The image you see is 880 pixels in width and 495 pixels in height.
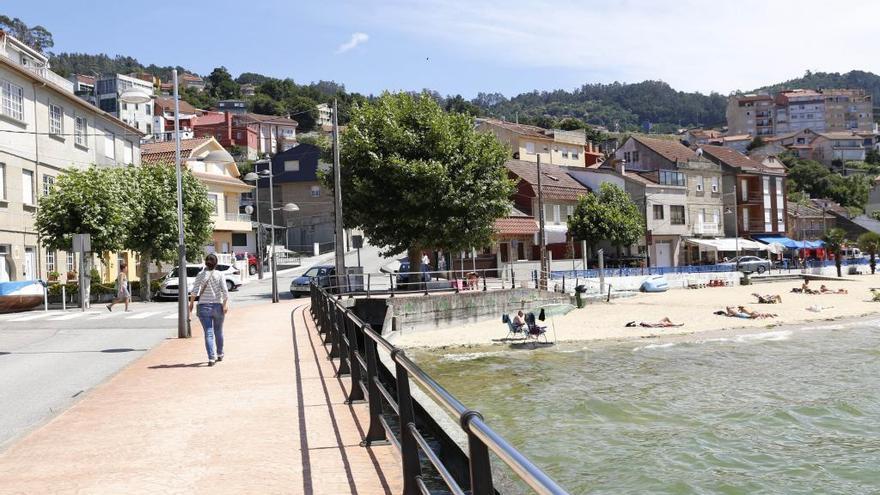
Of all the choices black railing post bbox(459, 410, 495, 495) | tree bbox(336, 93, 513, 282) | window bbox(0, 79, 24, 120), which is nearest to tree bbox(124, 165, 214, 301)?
window bbox(0, 79, 24, 120)

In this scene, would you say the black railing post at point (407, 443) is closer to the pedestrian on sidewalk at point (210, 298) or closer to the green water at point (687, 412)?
the green water at point (687, 412)

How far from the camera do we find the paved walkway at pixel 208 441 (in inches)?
225

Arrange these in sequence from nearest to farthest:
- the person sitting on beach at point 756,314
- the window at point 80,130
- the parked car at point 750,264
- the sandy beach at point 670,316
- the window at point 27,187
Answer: the sandy beach at point 670,316 < the window at point 27,187 < the person sitting on beach at point 756,314 < the window at point 80,130 < the parked car at point 750,264

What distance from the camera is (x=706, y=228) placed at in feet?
221

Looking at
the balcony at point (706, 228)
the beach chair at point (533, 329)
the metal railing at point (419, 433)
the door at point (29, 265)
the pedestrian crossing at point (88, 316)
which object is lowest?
the beach chair at point (533, 329)

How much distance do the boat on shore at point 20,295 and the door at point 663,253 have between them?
156ft

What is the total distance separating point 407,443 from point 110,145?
42.7 meters

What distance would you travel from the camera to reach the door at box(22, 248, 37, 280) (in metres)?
32.1

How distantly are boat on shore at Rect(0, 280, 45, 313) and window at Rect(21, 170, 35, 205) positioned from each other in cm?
629

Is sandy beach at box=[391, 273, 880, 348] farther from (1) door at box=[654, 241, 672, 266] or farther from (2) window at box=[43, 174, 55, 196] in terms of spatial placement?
(2) window at box=[43, 174, 55, 196]

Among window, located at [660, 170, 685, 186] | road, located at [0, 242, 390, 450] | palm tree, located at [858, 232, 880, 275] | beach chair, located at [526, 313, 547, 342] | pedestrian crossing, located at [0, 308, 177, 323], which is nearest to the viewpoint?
road, located at [0, 242, 390, 450]

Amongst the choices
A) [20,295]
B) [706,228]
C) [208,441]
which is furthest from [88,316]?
[706,228]

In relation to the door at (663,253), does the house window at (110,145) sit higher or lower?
higher

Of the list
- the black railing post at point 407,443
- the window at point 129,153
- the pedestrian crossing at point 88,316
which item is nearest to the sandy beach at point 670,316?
the pedestrian crossing at point 88,316
